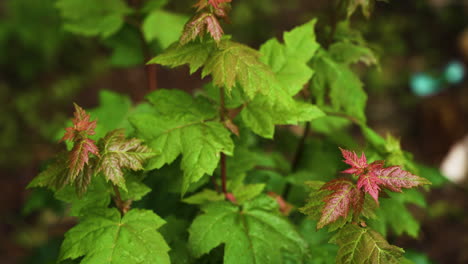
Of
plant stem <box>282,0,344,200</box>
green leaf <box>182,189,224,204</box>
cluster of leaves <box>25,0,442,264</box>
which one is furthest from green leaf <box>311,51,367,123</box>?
green leaf <box>182,189,224,204</box>

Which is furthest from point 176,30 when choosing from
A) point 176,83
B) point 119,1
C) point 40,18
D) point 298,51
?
point 40,18

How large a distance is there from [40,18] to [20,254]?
3100mm

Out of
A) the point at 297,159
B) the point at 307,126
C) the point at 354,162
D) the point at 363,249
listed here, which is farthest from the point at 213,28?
the point at 297,159

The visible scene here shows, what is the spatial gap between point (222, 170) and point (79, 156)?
61cm

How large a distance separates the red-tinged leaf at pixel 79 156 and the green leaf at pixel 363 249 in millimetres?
832

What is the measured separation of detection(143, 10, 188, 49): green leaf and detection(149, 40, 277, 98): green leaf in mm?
1014

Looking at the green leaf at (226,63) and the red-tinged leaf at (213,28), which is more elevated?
the red-tinged leaf at (213,28)

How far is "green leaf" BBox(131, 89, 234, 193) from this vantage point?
158 centimetres

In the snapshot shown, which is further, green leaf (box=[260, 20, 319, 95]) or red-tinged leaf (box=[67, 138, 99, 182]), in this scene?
green leaf (box=[260, 20, 319, 95])

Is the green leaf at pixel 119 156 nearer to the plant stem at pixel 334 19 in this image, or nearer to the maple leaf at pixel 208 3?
the maple leaf at pixel 208 3

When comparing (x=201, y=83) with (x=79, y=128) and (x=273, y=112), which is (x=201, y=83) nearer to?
(x=273, y=112)

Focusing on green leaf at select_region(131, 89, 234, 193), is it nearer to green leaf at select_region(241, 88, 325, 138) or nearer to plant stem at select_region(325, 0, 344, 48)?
green leaf at select_region(241, 88, 325, 138)

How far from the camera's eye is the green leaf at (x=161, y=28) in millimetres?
2557

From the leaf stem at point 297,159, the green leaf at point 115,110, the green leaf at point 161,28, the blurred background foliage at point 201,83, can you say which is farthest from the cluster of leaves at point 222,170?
the blurred background foliage at point 201,83
